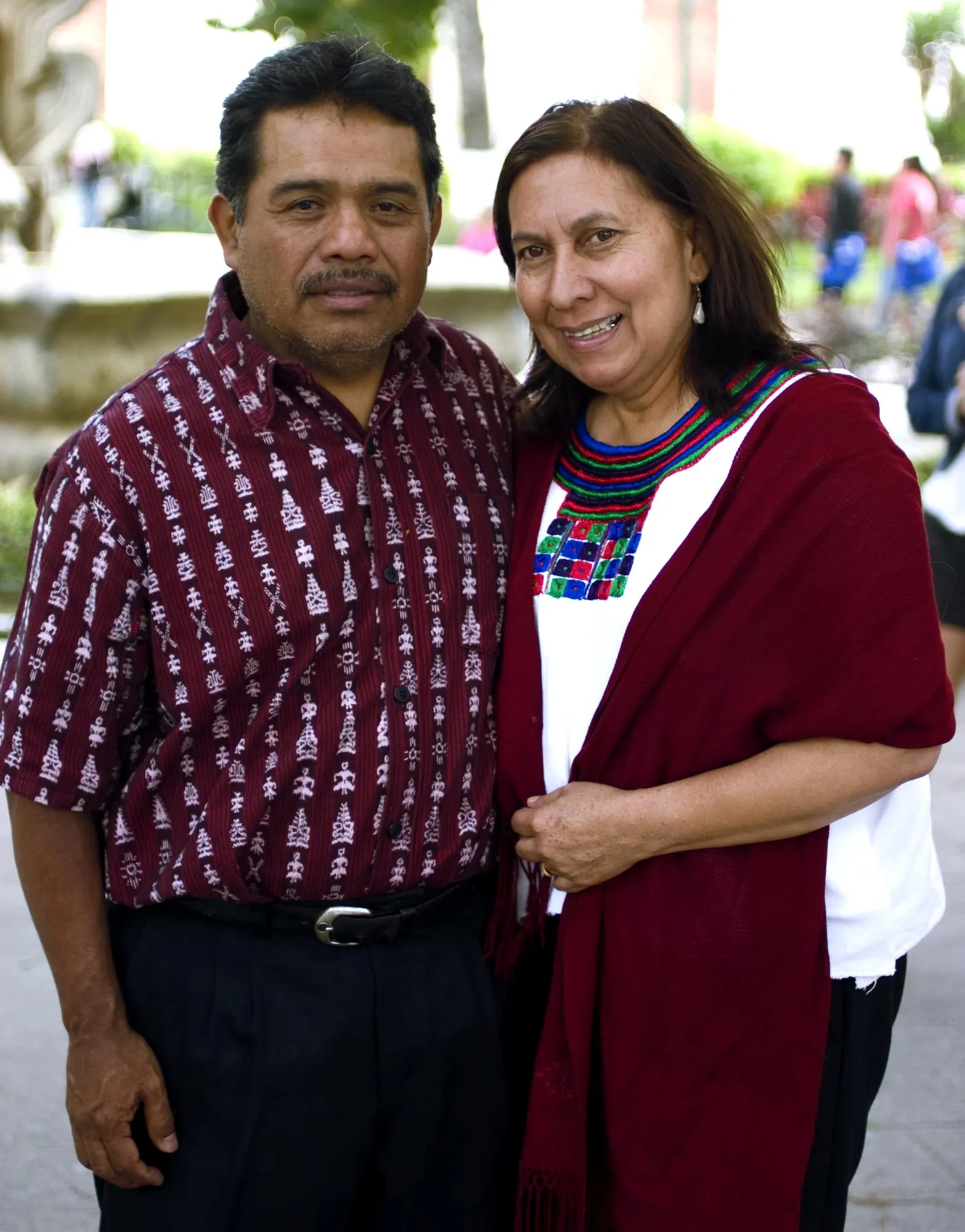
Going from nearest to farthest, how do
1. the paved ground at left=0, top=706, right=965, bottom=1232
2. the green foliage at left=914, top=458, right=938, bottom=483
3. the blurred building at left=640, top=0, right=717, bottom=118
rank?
the paved ground at left=0, top=706, right=965, bottom=1232, the green foliage at left=914, top=458, right=938, bottom=483, the blurred building at left=640, top=0, right=717, bottom=118

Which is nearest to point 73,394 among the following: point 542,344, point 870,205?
point 542,344

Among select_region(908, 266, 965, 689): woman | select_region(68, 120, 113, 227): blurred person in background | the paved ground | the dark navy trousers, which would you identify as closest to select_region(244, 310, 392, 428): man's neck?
the dark navy trousers

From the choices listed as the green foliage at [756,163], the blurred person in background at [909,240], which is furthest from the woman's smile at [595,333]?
the green foliage at [756,163]

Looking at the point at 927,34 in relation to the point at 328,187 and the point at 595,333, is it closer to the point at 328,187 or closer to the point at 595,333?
the point at 595,333

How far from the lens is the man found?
6.56 feet

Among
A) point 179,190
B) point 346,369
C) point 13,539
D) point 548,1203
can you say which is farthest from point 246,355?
point 179,190

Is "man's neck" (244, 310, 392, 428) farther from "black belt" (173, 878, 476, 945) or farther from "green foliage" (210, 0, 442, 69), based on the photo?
"green foliage" (210, 0, 442, 69)

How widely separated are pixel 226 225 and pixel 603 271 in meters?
0.57

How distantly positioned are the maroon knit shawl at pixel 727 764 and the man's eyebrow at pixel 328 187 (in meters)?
0.52

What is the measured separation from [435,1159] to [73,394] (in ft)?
20.0

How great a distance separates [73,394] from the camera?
7613 millimetres

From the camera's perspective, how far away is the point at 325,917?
6.75ft

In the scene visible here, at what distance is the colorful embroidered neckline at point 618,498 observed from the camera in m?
2.15

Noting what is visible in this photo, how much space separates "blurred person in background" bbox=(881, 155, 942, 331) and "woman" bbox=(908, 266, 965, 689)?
10.8 m
